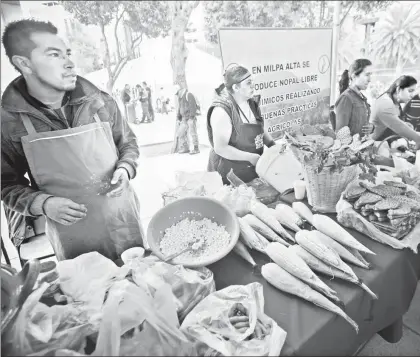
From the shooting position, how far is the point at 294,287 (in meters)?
1.00

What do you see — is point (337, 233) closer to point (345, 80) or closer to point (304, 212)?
point (304, 212)

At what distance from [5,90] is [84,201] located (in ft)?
2.28

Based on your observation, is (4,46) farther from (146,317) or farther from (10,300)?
(146,317)

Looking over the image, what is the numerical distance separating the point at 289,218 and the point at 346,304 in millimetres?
499

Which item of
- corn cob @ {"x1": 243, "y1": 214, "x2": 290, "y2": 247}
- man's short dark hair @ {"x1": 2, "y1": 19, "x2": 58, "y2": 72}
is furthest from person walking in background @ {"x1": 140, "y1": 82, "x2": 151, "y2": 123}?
corn cob @ {"x1": 243, "y1": 214, "x2": 290, "y2": 247}

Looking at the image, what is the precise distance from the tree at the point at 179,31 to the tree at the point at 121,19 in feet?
0.30

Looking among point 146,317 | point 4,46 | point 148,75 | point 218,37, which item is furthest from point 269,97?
point 146,317

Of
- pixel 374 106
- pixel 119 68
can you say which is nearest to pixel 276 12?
pixel 374 106

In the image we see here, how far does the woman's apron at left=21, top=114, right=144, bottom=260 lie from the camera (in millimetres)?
1470

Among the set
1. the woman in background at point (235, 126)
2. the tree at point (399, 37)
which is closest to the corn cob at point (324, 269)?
→ the woman in background at point (235, 126)

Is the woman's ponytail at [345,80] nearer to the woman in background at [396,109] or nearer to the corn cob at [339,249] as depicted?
the woman in background at [396,109]

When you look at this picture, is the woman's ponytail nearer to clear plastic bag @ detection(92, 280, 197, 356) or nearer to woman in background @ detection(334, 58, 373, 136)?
woman in background @ detection(334, 58, 373, 136)

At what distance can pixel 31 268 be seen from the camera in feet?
2.93

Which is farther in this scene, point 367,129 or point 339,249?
point 367,129
